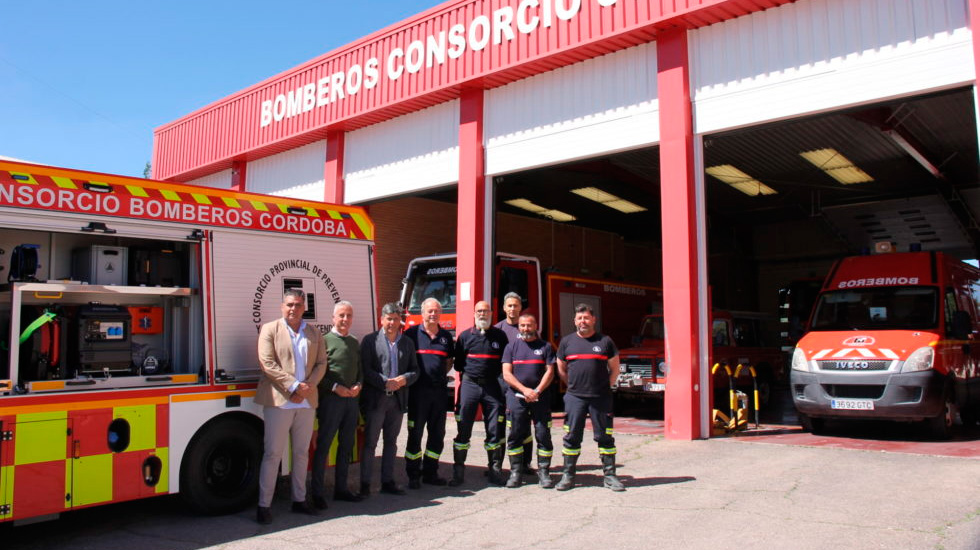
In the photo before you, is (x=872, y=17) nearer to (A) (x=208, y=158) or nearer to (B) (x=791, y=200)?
(B) (x=791, y=200)

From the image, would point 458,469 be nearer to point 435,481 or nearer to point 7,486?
point 435,481

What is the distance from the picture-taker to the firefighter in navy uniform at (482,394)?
274 inches

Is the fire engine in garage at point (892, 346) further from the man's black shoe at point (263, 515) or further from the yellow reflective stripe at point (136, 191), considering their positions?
the yellow reflective stripe at point (136, 191)

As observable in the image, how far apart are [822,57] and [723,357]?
226 inches

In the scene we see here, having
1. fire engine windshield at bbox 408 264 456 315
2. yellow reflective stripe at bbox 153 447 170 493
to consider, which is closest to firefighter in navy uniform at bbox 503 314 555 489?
yellow reflective stripe at bbox 153 447 170 493

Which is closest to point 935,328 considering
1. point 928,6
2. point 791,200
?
point 928,6

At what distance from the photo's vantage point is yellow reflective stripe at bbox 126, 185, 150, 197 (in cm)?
580

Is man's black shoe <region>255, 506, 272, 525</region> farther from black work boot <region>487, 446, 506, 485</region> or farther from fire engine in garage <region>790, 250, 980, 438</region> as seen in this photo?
fire engine in garage <region>790, 250, 980, 438</region>

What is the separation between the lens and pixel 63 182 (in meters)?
5.45

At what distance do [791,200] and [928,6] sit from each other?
12726 mm

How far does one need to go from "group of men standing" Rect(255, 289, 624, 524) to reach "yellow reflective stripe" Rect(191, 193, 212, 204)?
113 centimetres

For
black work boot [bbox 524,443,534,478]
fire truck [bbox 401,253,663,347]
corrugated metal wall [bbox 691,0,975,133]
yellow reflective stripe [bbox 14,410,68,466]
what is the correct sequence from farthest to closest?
1. fire truck [bbox 401,253,663,347]
2. corrugated metal wall [bbox 691,0,975,133]
3. black work boot [bbox 524,443,534,478]
4. yellow reflective stripe [bbox 14,410,68,466]

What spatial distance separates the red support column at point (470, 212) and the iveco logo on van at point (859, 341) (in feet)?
18.6

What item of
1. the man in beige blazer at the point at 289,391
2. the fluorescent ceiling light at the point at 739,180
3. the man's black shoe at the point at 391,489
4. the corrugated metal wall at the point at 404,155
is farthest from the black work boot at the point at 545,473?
the fluorescent ceiling light at the point at 739,180
